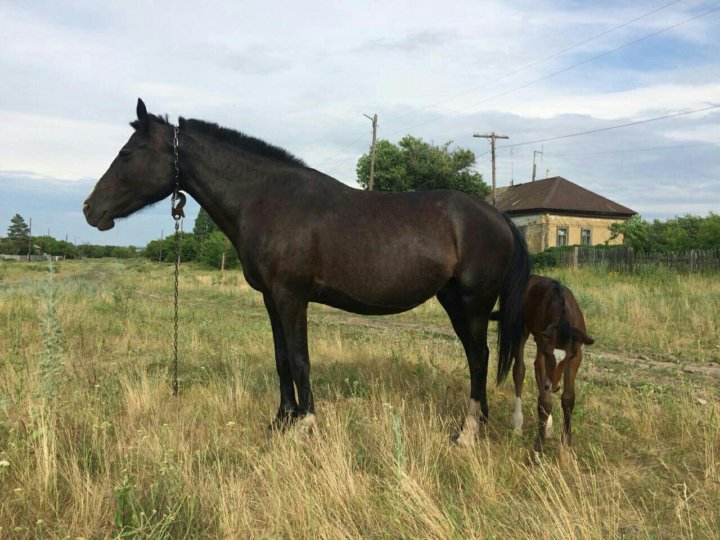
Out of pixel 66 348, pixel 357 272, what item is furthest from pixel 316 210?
pixel 66 348

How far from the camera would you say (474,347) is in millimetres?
4664

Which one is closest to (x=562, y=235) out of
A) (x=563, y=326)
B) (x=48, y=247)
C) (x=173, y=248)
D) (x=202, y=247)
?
(x=202, y=247)

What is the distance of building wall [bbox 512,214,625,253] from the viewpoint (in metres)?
44.6

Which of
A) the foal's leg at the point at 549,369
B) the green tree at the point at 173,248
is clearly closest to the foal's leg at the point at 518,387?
the foal's leg at the point at 549,369

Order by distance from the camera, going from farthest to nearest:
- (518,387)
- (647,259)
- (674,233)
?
(674,233)
(647,259)
(518,387)

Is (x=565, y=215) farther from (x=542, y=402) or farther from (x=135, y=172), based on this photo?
(x=135, y=172)

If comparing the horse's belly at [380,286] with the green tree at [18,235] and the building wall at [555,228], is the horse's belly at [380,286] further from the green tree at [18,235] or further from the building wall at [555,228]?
the green tree at [18,235]

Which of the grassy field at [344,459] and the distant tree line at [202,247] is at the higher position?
the distant tree line at [202,247]

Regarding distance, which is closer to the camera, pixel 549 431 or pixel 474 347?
pixel 549 431

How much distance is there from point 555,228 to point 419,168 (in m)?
13.2

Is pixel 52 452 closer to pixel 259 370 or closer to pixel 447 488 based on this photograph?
pixel 447 488

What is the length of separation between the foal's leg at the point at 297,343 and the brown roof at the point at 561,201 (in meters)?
43.6

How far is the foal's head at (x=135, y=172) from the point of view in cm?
459

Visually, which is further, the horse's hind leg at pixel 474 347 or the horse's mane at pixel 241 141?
the horse's mane at pixel 241 141
